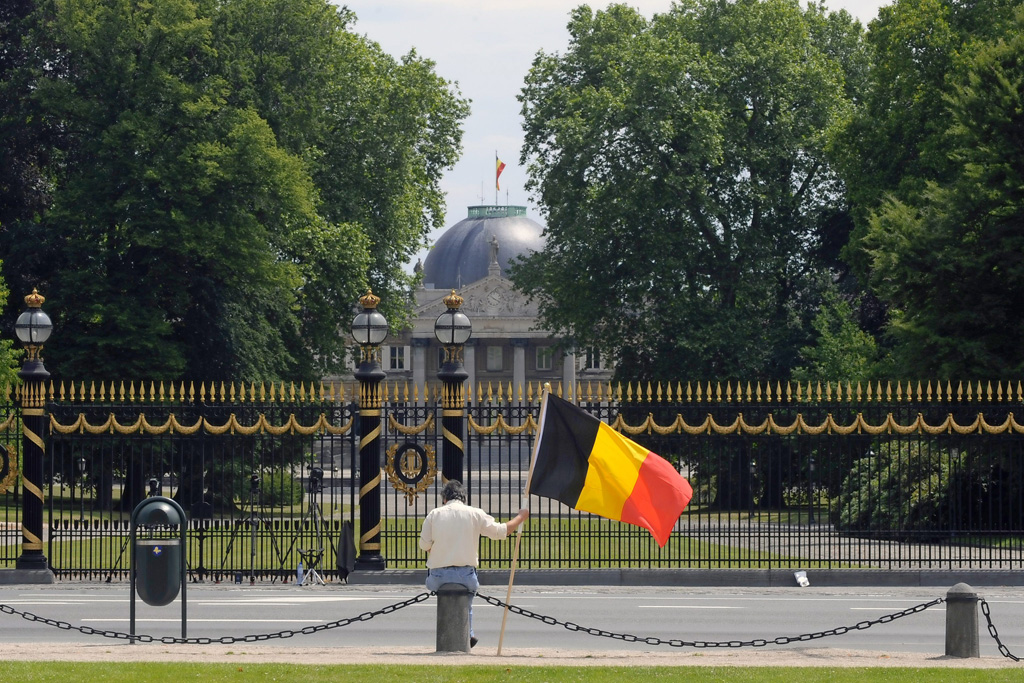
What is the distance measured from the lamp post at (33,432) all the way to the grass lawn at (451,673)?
8378mm

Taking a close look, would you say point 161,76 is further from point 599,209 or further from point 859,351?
point 859,351

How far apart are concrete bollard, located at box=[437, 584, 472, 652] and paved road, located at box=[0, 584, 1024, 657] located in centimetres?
58

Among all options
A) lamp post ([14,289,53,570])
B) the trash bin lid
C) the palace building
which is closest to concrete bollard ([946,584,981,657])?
the trash bin lid

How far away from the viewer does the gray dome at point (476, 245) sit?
13162 centimetres

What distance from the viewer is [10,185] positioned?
39125 millimetres

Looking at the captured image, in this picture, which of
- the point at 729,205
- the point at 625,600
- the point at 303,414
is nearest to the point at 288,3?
the point at 729,205

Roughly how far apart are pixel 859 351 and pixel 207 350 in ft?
53.5

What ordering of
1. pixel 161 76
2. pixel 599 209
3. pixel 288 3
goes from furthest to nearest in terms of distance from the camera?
pixel 599 209 → pixel 288 3 → pixel 161 76

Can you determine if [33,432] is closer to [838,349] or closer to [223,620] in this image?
[223,620]

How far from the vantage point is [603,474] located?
12.4 meters

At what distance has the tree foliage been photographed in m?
35.8

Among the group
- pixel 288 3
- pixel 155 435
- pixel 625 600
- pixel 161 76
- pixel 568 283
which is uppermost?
pixel 288 3

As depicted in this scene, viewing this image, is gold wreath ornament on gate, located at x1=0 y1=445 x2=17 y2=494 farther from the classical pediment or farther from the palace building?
the classical pediment

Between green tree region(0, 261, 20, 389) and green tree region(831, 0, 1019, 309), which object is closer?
green tree region(0, 261, 20, 389)
